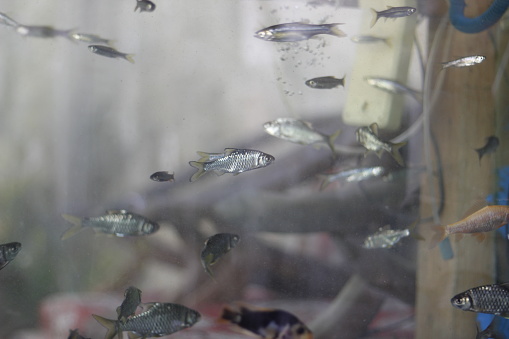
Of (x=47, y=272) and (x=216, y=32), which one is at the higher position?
(x=216, y=32)

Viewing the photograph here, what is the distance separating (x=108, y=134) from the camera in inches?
114

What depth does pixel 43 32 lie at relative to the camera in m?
2.93

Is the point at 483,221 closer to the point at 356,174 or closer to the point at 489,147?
the point at 356,174

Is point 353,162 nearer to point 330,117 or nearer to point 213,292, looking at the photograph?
point 330,117

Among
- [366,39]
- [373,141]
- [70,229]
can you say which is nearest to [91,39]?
[70,229]

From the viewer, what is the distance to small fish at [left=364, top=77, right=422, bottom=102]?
2.76 meters

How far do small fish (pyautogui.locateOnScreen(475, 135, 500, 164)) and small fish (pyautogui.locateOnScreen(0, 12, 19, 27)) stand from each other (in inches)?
139

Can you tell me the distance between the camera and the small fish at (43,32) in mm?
2910

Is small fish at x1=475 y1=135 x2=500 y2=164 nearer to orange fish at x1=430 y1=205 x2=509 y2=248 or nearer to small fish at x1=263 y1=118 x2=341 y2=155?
orange fish at x1=430 y1=205 x2=509 y2=248

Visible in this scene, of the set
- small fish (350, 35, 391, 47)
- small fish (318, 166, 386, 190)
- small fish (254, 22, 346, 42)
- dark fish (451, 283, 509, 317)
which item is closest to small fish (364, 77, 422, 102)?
small fish (350, 35, 391, 47)

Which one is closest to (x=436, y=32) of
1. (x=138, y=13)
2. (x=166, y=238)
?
(x=138, y=13)

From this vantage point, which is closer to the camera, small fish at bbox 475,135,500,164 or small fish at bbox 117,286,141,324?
small fish at bbox 117,286,141,324

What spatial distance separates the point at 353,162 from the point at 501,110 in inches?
44.9

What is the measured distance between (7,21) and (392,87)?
9.50 ft
